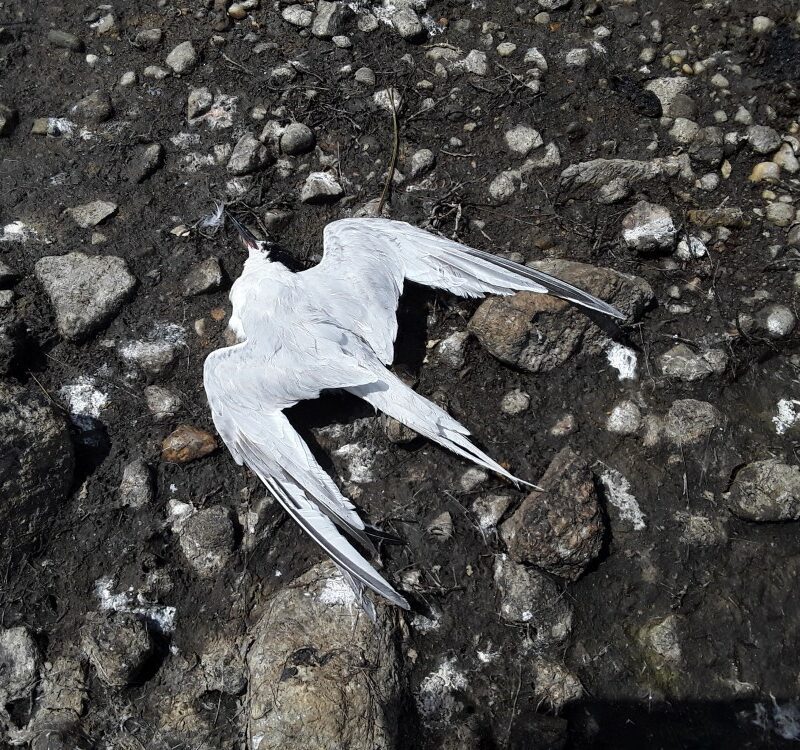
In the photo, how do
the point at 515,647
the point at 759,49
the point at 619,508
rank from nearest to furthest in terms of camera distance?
1. the point at 515,647
2. the point at 619,508
3. the point at 759,49

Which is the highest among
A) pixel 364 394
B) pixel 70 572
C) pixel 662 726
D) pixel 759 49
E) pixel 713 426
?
pixel 759 49

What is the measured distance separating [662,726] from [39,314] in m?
3.59

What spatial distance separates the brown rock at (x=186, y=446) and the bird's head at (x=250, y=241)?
102cm

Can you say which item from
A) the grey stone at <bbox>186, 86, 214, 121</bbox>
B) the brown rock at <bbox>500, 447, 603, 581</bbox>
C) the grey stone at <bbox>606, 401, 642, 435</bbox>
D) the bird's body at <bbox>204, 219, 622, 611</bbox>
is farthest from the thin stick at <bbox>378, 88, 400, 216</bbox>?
the brown rock at <bbox>500, 447, 603, 581</bbox>

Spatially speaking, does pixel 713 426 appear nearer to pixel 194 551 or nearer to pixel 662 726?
pixel 662 726

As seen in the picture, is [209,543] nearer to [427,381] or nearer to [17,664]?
[17,664]

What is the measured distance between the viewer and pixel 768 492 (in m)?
2.91

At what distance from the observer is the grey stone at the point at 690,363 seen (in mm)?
3219

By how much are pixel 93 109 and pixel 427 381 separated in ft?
8.88

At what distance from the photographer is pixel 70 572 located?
294 centimetres

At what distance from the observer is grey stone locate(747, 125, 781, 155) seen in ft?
12.2

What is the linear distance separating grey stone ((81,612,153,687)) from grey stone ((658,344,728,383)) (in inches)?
109

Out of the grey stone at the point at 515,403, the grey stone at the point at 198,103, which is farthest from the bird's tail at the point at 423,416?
the grey stone at the point at 198,103

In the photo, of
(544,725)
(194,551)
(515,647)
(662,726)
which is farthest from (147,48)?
(662,726)
